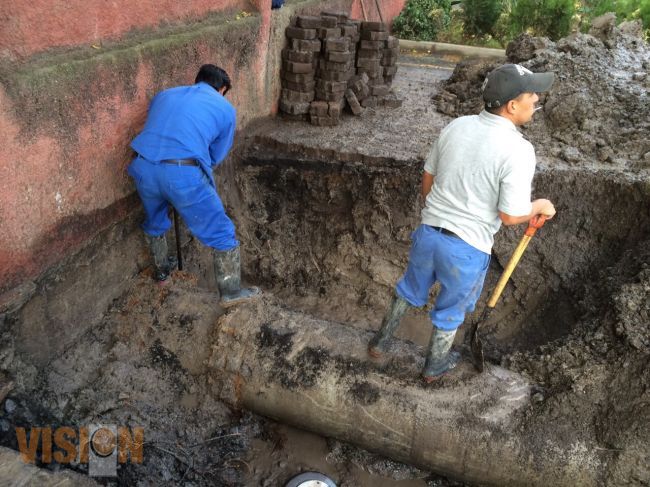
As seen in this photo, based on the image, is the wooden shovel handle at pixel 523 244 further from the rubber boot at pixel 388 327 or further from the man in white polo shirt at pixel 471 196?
the rubber boot at pixel 388 327

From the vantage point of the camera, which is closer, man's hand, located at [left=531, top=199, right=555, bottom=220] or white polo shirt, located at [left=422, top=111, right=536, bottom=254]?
white polo shirt, located at [left=422, top=111, right=536, bottom=254]

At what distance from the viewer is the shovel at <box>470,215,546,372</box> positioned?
2629 mm

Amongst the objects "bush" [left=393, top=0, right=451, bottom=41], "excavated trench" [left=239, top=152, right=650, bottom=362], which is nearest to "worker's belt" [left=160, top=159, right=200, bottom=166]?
"excavated trench" [left=239, top=152, right=650, bottom=362]

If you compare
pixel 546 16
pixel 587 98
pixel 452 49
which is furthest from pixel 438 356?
pixel 546 16

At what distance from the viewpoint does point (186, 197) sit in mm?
3154

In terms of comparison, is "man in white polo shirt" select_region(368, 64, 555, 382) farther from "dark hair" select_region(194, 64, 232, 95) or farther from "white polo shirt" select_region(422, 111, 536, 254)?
"dark hair" select_region(194, 64, 232, 95)

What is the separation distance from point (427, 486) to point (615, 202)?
2.84 meters

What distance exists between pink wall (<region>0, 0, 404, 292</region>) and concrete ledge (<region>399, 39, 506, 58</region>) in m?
7.01

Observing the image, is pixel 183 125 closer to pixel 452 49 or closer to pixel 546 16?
pixel 452 49

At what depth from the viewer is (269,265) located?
496 cm

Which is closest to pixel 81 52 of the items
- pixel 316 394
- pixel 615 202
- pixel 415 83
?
pixel 316 394

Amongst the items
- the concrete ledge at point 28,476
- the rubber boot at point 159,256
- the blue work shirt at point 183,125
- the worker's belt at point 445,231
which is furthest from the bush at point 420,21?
the concrete ledge at point 28,476

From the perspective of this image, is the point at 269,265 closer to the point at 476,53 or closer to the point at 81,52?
the point at 81,52

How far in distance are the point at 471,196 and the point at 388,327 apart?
3.32 feet
